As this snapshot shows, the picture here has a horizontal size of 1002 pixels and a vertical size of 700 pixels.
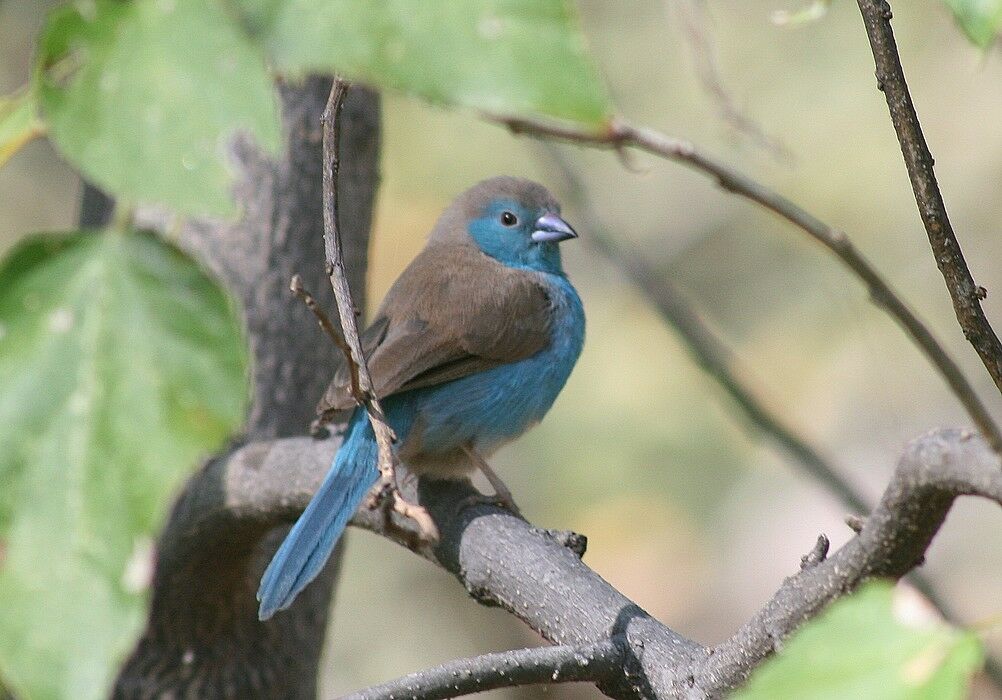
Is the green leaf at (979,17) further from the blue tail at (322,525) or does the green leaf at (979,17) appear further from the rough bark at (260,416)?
the rough bark at (260,416)

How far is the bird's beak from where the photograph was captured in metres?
4.67

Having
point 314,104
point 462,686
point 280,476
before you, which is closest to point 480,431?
point 280,476

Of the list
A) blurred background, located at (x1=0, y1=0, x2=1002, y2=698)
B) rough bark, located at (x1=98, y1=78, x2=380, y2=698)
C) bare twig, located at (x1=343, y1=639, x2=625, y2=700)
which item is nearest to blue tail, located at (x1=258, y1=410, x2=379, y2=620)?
rough bark, located at (x1=98, y1=78, x2=380, y2=698)

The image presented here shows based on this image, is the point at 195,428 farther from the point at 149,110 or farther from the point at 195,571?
the point at 195,571

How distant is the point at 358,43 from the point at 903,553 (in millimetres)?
1019

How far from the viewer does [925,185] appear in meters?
1.53

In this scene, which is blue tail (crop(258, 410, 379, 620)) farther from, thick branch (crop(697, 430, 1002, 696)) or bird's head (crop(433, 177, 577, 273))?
bird's head (crop(433, 177, 577, 273))

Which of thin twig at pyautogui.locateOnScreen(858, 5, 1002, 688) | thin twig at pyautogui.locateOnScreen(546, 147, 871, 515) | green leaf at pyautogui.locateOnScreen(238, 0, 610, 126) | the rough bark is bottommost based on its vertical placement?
the rough bark

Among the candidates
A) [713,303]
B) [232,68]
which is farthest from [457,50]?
[713,303]

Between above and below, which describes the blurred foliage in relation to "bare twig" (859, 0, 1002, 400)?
below

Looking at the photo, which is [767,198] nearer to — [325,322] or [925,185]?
[925,185]

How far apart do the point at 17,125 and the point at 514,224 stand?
12.1ft

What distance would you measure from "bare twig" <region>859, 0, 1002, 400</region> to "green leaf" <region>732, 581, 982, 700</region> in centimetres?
78

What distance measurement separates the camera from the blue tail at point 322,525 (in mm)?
3061
